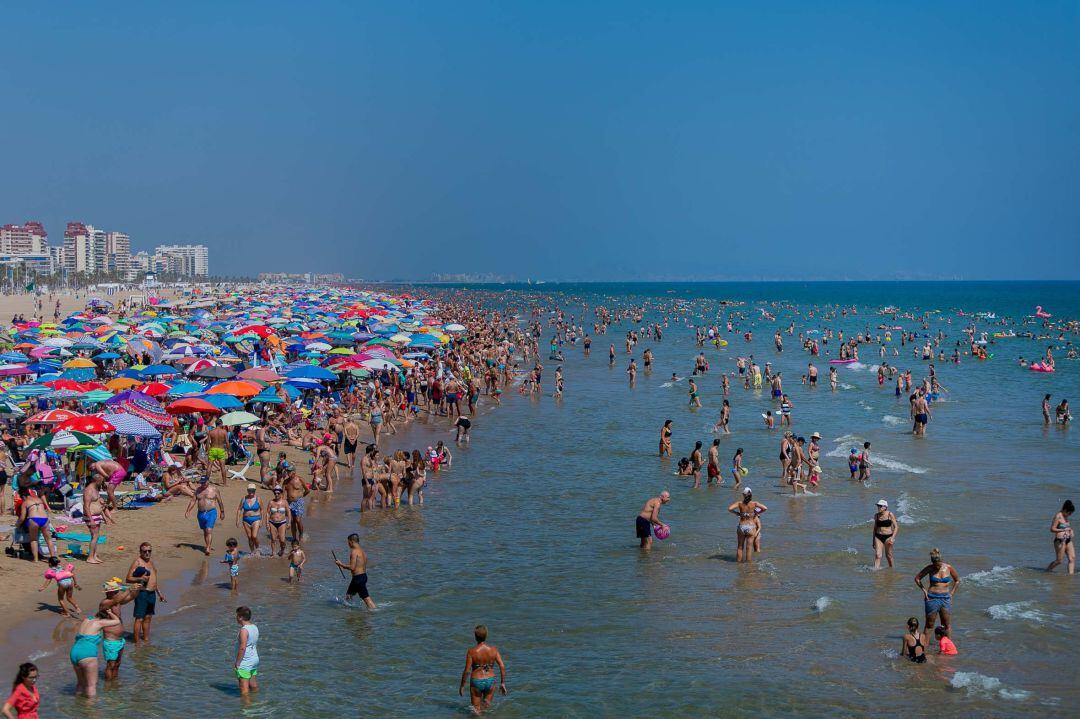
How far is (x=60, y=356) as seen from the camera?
3428cm

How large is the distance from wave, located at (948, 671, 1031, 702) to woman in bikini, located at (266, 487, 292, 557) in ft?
31.3

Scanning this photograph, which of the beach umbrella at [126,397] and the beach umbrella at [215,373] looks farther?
the beach umbrella at [215,373]

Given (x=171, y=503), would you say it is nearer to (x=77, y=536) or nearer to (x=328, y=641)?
(x=77, y=536)

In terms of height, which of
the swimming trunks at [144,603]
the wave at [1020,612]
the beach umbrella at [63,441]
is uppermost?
the beach umbrella at [63,441]

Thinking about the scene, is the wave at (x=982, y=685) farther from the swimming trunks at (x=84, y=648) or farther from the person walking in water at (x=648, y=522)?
the swimming trunks at (x=84, y=648)

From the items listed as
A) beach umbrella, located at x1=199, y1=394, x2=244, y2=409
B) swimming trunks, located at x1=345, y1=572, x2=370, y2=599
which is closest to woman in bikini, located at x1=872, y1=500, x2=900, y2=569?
swimming trunks, located at x1=345, y1=572, x2=370, y2=599

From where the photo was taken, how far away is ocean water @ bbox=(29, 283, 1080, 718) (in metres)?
9.98

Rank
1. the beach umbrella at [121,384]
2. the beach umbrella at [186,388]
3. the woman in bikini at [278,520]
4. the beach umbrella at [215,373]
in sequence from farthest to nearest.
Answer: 1. the beach umbrella at [215,373]
2. the beach umbrella at [121,384]
3. the beach umbrella at [186,388]
4. the woman in bikini at [278,520]

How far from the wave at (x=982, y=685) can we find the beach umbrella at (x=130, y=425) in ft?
44.0

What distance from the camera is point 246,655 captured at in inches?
378

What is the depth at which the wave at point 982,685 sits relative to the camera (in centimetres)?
1011

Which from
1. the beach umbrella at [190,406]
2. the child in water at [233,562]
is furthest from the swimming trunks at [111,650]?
the beach umbrella at [190,406]

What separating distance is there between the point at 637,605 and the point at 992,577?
18.2 feet

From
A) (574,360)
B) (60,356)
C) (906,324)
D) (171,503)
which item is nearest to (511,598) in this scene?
(171,503)
